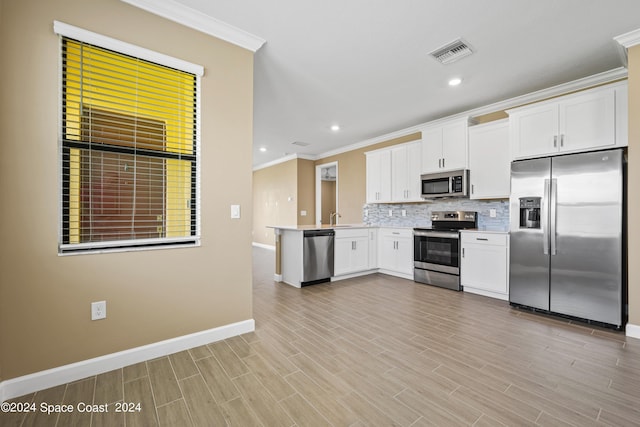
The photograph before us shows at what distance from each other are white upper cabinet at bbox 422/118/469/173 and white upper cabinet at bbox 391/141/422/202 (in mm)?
237

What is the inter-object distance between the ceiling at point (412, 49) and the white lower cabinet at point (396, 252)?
205 centimetres

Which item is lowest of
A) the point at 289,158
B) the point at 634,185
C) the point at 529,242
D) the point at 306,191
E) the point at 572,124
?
the point at 529,242

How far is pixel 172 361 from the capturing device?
214 centimetres

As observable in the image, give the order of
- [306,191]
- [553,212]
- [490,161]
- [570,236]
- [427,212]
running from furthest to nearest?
[306,191], [427,212], [490,161], [553,212], [570,236]

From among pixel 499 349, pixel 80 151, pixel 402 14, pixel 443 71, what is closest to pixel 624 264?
pixel 499 349

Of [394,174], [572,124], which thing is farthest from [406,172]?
[572,124]

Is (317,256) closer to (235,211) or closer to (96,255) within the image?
(235,211)

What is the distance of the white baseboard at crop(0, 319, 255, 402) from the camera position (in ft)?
5.69

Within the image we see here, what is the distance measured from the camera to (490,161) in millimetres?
3961

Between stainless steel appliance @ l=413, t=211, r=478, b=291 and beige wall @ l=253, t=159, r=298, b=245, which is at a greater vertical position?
beige wall @ l=253, t=159, r=298, b=245

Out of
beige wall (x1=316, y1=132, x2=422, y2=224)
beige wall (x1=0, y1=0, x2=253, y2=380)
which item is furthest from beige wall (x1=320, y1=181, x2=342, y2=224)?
beige wall (x1=0, y1=0, x2=253, y2=380)

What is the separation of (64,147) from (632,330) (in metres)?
4.90

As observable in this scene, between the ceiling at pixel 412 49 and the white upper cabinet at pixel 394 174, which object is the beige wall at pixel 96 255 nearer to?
the ceiling at pixel 412 49

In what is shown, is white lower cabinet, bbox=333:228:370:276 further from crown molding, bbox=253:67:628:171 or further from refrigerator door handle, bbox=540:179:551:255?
refrigerator door handle, bbox=540:179:551:255
